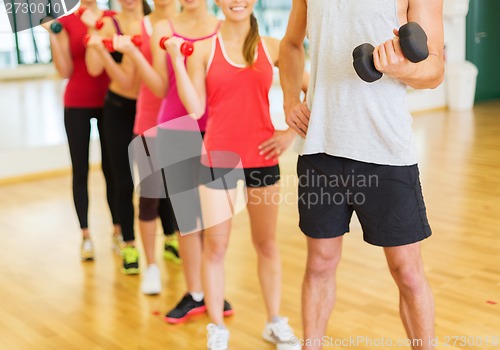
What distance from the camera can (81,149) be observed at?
3.88 metres

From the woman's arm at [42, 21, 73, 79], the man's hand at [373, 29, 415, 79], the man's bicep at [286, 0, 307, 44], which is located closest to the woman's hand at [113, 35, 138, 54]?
the man's bicep at [286, 0, 307, 44]

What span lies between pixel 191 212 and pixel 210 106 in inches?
23.9

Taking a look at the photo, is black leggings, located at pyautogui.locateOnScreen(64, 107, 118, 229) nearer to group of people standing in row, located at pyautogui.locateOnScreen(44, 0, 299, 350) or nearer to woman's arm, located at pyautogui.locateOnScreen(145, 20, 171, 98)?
group of people standing in row, located at pyautogui.locateOnScreen(44, 0, 299, 350)

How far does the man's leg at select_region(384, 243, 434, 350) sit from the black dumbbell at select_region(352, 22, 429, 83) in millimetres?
578

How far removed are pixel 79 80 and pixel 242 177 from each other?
1.56 meters

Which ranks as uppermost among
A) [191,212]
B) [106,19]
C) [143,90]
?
[106,19]

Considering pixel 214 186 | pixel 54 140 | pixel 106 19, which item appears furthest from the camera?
pixel 54 140

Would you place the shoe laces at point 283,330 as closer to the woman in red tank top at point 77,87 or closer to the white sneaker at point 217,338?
the white sneaker at point 217,338

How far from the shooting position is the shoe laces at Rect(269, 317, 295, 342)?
9.06 feet

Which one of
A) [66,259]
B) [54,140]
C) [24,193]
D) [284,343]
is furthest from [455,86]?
[284,343]

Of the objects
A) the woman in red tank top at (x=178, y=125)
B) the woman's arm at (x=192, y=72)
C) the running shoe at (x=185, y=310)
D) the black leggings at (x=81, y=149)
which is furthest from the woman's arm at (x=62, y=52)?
the running shoe at (x=185, y=310)

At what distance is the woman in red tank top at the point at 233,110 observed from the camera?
2.57 metres

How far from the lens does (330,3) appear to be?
196 cm

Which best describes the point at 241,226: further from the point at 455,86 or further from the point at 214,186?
the point at 455,86
